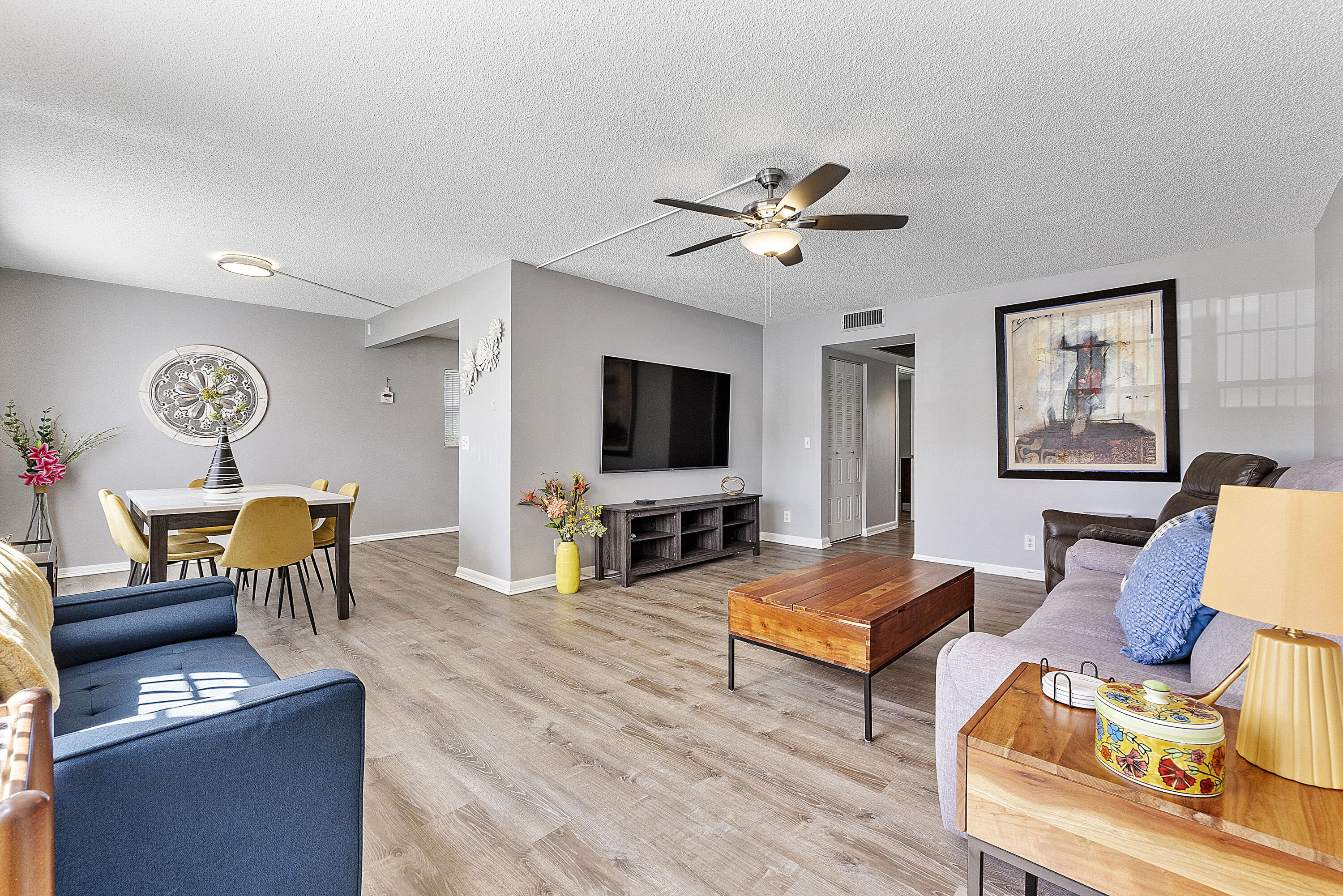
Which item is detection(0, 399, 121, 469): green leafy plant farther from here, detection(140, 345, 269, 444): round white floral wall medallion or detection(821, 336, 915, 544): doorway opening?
detection(821, 336, 915, 544): doorway opening

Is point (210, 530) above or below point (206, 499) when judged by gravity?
below

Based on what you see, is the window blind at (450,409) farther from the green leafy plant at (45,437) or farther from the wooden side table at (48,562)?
the wooden side table at (48,562)

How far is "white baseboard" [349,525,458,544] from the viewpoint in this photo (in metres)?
6.20

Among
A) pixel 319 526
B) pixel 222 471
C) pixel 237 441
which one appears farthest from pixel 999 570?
pixel 237 441

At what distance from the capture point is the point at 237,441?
546cm

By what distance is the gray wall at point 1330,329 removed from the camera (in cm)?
301

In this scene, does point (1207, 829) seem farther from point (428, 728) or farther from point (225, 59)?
point (225, 59)

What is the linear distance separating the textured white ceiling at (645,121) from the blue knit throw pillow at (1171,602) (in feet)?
5.38

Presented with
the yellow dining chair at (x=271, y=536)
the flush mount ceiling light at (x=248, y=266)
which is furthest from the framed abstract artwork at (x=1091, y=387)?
the flush mount ceiling light at (x=248, y=266)

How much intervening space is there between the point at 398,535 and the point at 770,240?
551 cm

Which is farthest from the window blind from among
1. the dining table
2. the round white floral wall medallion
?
the dining table

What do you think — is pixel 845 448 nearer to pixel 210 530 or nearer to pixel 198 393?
pixel 210 530

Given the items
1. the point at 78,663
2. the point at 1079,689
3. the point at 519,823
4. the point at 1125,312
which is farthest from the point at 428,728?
the point at 1125,312

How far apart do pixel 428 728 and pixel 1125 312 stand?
5144 mm
